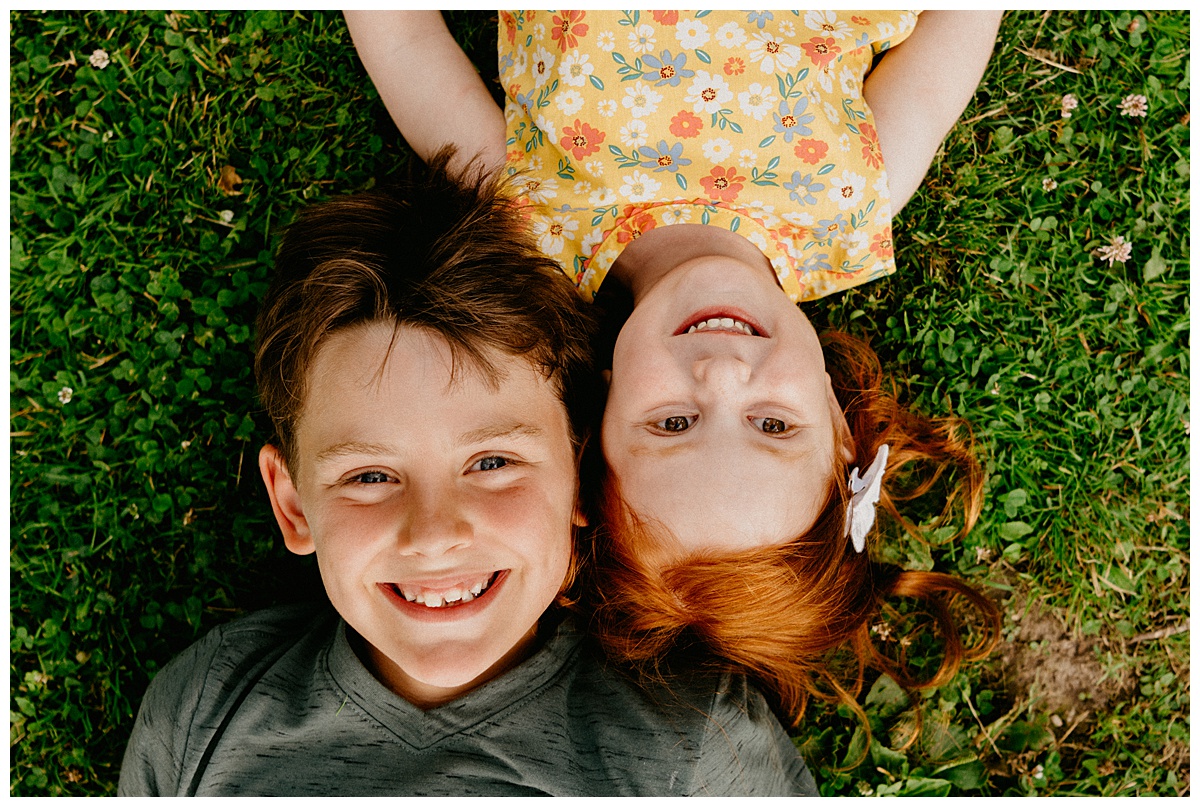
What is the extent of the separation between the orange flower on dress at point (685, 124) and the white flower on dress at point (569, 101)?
293 mm

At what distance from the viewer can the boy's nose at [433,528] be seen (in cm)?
232

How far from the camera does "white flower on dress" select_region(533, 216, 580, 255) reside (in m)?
2.97

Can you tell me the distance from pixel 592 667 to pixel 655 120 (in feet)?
5.73

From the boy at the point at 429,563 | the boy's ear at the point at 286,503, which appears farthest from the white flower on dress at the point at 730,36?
the boy's ear at the point at 286,503

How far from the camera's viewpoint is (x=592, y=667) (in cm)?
291

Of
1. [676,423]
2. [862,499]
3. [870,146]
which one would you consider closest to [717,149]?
[870,146]

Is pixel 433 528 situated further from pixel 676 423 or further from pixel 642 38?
pixel 642 38

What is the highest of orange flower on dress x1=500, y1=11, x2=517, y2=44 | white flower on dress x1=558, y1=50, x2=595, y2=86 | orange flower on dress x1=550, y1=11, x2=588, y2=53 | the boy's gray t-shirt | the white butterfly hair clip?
orange flower on dress x1=500, y1=11, x2=517, y2=44

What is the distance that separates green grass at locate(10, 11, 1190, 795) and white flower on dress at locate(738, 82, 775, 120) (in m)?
0.85

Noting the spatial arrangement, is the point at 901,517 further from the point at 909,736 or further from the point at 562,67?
the point at 562,67

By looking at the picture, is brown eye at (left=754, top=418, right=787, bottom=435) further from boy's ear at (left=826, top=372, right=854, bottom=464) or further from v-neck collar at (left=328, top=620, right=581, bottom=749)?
v-neck collar at (left=328, top=620, right=581, bottom=749)

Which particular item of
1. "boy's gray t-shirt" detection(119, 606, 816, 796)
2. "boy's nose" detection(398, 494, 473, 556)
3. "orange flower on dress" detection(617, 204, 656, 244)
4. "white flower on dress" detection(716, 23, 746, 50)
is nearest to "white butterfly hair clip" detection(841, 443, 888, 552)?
"boy's gray t-shirt" detection(119, 606, 816, 796)

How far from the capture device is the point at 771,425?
99.3 inches

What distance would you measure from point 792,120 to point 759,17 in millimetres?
358
